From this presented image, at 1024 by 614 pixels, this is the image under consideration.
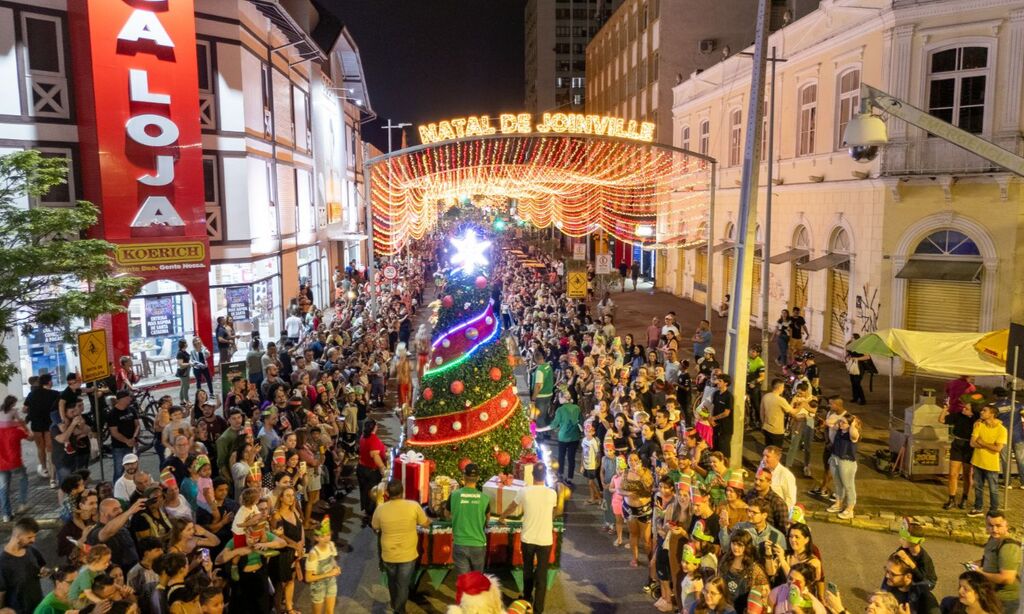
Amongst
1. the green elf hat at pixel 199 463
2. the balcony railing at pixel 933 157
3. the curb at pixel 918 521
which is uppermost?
the balcony railing at pixel 933 157

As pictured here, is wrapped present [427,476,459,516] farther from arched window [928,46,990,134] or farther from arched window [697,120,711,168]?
arched window [697,120,711,168]

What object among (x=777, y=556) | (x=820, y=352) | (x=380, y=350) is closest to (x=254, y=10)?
(x=380, y=350)

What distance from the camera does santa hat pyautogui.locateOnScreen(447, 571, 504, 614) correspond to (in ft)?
15.6

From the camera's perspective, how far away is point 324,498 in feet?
38.1

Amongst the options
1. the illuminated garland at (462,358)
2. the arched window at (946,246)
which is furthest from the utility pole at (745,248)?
the arched window at (946,246)

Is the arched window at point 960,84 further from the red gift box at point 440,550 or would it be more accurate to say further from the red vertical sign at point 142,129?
the red vertical sign at point 142,129

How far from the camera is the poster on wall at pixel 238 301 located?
20859 millimetres

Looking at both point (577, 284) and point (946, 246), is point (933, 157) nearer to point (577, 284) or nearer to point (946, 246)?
point (946, 246)

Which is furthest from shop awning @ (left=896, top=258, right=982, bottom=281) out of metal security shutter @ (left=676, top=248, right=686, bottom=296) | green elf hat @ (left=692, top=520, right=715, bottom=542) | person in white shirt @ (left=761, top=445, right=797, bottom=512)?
metal security shutter @ (left=676, top=248, right=686, bottom=296)

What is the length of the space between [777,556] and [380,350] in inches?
488

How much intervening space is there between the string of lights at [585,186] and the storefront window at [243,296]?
7.21m

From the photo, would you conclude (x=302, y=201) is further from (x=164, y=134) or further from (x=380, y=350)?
(x=380, y=350)

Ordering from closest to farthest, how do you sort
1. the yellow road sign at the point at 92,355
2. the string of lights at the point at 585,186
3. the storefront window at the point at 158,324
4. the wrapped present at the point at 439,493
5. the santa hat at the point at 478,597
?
the santa hat at the point at 478,597 → the wrapped present at the point at 439,493 → the yellow road sign at the point at 92,355 → the storefront window at the point at 158,324 → the string of lights at the point at 585,186

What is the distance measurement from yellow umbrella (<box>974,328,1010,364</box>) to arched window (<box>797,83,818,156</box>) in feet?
42.4
